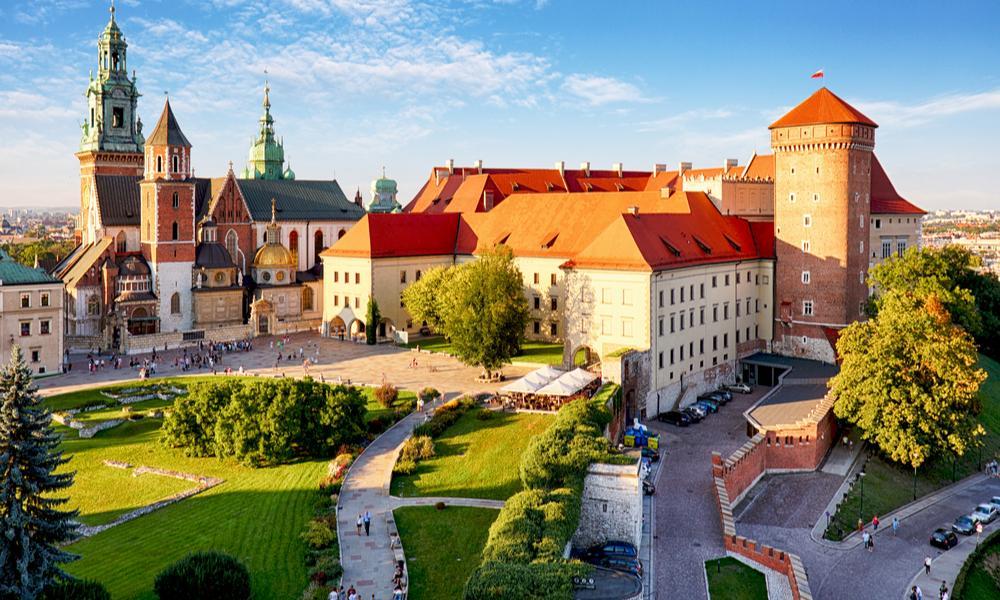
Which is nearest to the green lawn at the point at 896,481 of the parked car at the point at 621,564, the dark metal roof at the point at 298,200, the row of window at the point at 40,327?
the parked car at the point at 621,564

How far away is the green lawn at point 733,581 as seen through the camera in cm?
3203

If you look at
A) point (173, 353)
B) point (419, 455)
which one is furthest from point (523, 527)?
point (173, 353)

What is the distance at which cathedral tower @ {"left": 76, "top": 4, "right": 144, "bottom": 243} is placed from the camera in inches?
3639

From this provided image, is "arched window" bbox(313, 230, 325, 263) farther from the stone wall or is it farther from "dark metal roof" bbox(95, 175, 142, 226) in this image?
the stone wall

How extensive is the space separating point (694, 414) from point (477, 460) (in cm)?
1698

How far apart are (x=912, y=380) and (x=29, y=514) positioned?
1675 inches

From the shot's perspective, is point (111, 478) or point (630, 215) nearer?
point (111, 478)

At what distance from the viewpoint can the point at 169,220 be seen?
261ft

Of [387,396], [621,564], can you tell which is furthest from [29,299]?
[621,564]

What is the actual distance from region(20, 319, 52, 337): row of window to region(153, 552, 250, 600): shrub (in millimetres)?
43900

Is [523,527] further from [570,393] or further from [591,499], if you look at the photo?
[570,393]

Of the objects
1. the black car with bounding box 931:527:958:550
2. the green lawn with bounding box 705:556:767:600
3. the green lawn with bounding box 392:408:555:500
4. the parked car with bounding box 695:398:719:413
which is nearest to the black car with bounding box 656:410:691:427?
the parked car with bounding box 695:398:719:413

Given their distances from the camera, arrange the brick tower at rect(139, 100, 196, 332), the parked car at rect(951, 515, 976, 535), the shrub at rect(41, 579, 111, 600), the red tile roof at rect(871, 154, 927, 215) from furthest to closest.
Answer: the brick tower at rect(139, 100, 196, 332) < the red tile roof at rect(871, 154, 927, 215) < the parked car at rect(951, 515, 976, 535) < the shrub at rect(41, 579, 111, 600)

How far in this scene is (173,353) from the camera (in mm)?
71625
